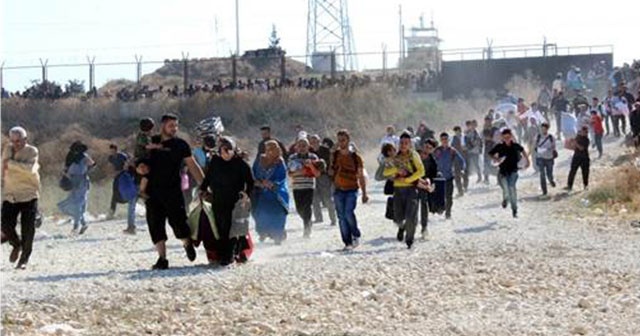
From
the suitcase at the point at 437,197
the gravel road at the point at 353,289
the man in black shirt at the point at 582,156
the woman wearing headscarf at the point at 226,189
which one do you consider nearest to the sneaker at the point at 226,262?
the woman wearing headscarf at the point at 226,189

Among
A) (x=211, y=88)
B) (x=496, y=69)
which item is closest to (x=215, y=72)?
(x=211, y=88)

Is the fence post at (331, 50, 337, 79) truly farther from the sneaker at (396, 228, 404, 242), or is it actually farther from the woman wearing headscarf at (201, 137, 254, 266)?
the woman wearing headscarf at (201, 137, 254, 266)

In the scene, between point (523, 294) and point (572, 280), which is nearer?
point (523, 294)

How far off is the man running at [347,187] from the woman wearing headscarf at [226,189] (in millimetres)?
2167

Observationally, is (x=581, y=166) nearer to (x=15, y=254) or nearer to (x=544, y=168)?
(x=544, y=168)

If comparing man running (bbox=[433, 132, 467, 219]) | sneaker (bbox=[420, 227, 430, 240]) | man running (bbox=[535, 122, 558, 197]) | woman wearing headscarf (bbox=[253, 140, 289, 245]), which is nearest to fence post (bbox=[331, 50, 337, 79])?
man running (bbox=[535, 122, 558, 197])

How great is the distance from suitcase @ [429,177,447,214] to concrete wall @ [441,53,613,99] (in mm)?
37366

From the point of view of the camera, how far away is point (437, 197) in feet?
62.4

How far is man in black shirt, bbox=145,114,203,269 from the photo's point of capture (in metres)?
14.0

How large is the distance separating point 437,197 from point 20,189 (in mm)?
6980

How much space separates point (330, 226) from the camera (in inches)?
816

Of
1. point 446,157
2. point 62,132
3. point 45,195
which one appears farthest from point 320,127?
point 446,157

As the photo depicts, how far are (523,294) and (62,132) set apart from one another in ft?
128

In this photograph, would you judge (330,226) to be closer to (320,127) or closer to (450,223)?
(450,223)
